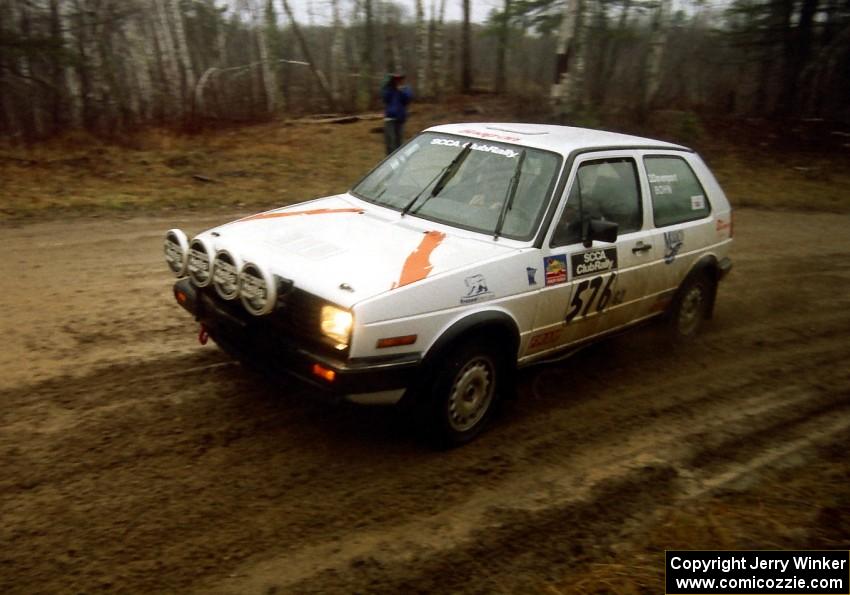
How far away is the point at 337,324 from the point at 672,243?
3.22 m

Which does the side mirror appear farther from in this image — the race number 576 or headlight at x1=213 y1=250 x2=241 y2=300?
headlight at x1=213 y1=250 x2=241 y2=300

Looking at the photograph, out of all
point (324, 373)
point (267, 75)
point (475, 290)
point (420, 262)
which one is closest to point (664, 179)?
point (475, 290)

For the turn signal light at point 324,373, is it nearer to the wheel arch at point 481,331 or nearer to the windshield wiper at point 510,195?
the wheel arch at point 481,331

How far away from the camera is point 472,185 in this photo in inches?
195

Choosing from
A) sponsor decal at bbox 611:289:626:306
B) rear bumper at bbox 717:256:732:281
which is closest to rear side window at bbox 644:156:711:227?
rear bumper at bbox 717:256:732:281

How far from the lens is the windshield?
469 cm

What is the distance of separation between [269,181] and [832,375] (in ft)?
32.8

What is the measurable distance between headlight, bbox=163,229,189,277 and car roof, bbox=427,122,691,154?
218 centimetres

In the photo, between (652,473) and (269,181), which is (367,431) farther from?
(269,181)

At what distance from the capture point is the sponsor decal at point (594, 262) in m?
4.78

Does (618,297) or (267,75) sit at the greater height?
Result: (267,75)

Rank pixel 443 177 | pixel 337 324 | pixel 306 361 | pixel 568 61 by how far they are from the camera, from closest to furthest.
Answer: pixel 337 324, pixel 306 361, pixel 443 177, pixel 568 61

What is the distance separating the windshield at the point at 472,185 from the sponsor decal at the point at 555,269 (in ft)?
0.73

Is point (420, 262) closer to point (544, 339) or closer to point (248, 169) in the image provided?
point (544, 339)
